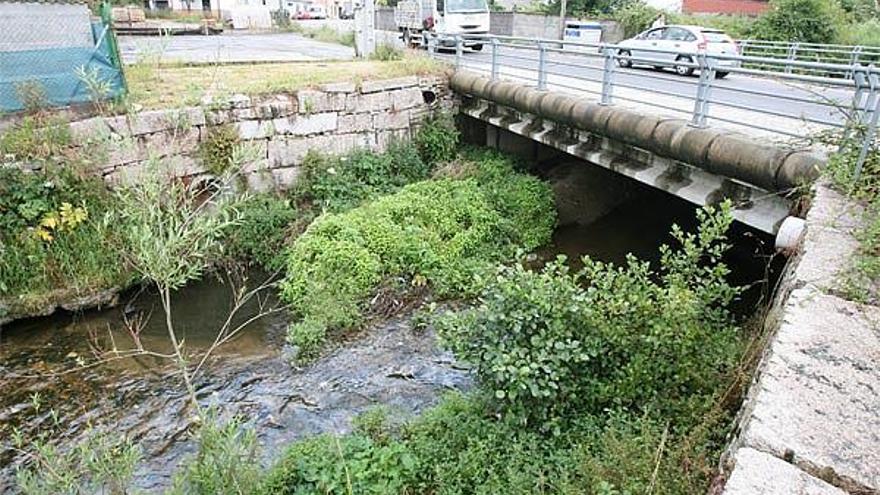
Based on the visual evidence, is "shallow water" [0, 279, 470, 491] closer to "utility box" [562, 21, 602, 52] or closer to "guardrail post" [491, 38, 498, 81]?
"guardrail post" [491, 38, 498, 81]

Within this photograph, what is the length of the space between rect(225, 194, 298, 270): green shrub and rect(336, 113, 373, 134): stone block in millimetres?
1922

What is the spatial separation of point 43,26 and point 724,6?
32249 millimetres

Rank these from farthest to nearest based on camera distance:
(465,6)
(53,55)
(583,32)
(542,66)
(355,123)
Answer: (583,32), (465,6), (355,123), (542,66), (53,55)

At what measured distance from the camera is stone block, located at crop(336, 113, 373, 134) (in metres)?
10.2

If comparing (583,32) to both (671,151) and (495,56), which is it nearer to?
(495,56)

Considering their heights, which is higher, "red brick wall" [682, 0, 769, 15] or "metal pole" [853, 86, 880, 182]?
"red brick wall" [682, 0, 769, 15]

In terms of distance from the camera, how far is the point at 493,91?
1005 centimetres

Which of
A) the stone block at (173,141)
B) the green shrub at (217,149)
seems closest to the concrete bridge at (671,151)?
the green shrub at (217,149)

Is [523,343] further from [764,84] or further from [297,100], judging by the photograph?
[764,84]

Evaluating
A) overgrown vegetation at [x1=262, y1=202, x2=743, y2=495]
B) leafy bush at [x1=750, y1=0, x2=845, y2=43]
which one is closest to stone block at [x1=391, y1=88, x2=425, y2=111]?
overgrown vegetation at [x1=262, y1=202, x2=743, y2=495]

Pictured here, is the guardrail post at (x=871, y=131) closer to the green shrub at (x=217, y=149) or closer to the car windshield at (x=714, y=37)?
the green shrub at (x=217, y=149)

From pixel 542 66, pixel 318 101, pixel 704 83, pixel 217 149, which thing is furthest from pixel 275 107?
pixel 704 83

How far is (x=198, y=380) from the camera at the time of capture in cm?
600

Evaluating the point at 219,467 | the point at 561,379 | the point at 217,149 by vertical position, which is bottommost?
the point at 219,467
